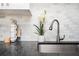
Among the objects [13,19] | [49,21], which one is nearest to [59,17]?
[49,21]

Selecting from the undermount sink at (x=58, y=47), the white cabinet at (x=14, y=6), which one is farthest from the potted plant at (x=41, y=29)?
the white cabinet at (x=14, y=6)

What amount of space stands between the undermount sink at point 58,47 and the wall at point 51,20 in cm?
16

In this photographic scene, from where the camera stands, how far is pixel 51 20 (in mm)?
2492

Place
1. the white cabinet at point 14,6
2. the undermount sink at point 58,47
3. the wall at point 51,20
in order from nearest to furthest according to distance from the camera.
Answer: the white cabinet at point 14,6 → the undermount sink at point 58,47 → the wall at point 51,20

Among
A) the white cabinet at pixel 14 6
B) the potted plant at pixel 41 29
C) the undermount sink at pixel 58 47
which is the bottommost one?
the undermount sink at pixel 58 47

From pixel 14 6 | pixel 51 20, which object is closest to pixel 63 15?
pixel 51 20

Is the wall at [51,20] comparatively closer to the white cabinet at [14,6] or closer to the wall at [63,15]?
the wall at [63,15]

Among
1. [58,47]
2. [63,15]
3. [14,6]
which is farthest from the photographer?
[63,15]

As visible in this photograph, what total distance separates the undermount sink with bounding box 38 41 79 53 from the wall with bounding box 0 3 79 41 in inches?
6.4

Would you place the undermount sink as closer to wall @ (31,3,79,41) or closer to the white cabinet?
wall @ (31,3,79,41)

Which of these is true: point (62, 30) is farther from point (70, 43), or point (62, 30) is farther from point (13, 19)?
point (13, 19)

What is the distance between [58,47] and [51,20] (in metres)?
0.39

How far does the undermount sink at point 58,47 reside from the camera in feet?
7.64

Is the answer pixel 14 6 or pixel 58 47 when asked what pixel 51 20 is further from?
pixel 14 6
